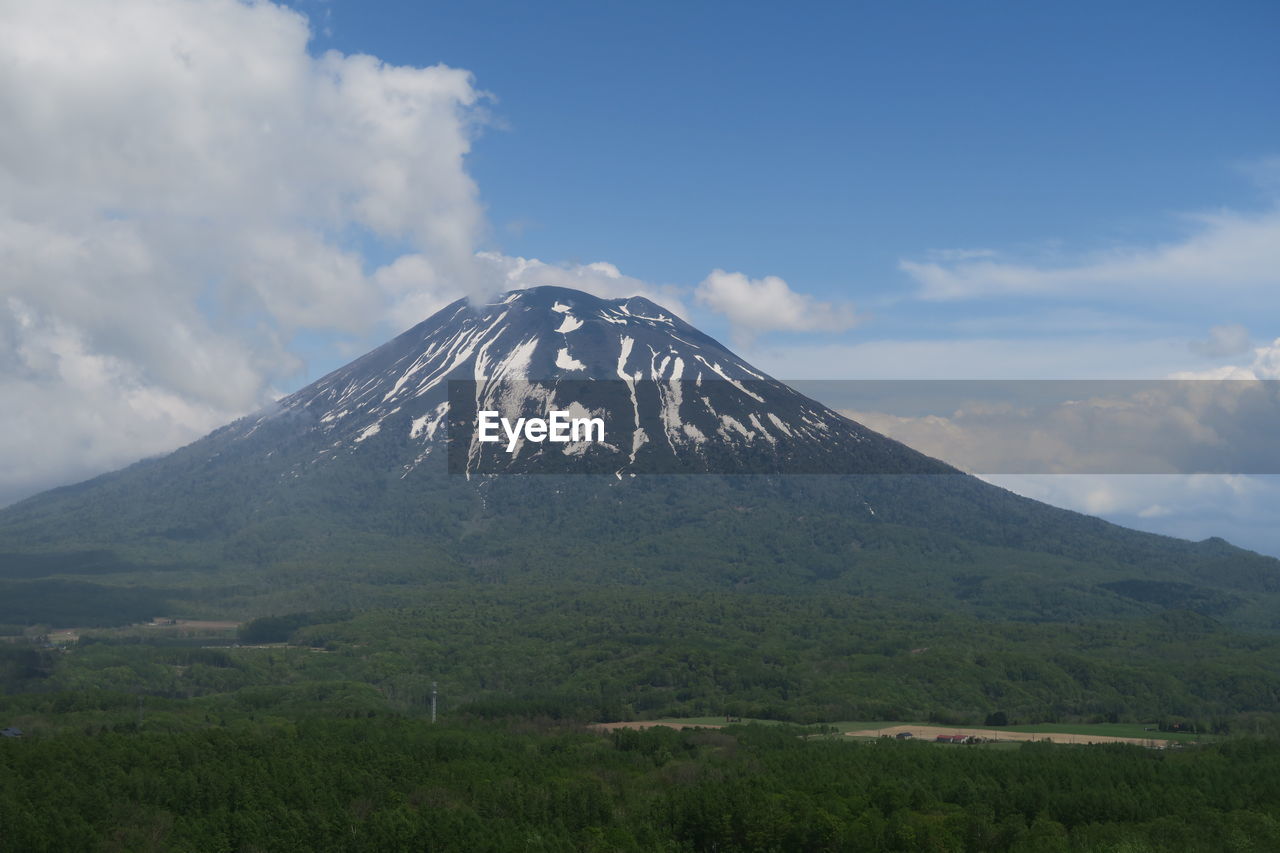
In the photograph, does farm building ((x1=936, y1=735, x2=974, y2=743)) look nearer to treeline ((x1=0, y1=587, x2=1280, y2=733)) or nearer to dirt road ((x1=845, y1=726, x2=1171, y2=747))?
dirt road ((x1=845, y1=726, x2=1171, y2=747))

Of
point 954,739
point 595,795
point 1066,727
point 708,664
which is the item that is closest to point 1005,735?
point 954,739

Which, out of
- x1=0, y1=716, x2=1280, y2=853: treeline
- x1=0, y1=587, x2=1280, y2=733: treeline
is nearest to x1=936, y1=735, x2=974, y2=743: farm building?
x1=0, y1=716, x2=1280, y2=853: treeline

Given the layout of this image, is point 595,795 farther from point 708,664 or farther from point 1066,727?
point 708,664

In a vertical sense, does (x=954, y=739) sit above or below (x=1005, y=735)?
above

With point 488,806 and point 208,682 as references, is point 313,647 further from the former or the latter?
point 488,806

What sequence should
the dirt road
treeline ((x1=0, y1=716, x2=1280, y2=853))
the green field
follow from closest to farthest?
1. treeline ((x1=0, y1=716, x2=1280, y2=853))
2. the dirt road
3. the green field

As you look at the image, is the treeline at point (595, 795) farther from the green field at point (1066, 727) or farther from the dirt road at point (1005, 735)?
the green field at point (1066, 727)

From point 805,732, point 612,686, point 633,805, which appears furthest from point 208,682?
point 633,805

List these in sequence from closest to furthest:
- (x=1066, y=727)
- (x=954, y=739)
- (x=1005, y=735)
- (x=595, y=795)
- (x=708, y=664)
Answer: (x=595, y=795) < (x=954, y=739) < (x=1005, y=735) < (x=1066, y=727) < (x=708, y=664)
